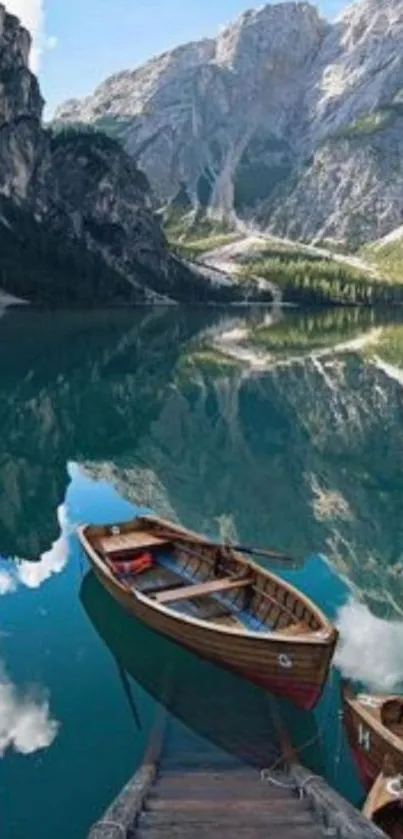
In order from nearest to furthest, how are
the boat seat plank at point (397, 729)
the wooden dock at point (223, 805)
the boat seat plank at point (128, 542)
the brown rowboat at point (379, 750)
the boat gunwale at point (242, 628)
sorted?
the wooden dock at point (223, 805) < the brown rowboat at point (379, 750) < the boat seat plank at point (397, 729) < the boat gunwale at point (242, 628) < the boat seat plank at point (128, 542)

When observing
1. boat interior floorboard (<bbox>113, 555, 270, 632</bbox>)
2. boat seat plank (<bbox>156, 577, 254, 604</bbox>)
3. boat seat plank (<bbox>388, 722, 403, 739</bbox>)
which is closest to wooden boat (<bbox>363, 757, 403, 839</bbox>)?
boat seat plank (<bbox>388, 722, 403, 739</bbox>)

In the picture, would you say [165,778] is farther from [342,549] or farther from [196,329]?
[196,329]

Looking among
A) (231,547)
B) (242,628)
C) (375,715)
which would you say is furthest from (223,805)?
(231,547)

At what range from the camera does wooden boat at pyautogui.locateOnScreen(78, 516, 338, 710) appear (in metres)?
22.4

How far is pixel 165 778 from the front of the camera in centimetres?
1825

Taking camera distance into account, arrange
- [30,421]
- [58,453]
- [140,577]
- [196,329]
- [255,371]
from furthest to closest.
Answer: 1. [196,329]
2. [255,371]
3. [30,421]
4. [58,453]
5. [140,577]

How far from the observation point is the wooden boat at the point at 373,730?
17.4 metres

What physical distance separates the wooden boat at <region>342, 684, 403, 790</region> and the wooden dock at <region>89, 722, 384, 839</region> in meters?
1.21

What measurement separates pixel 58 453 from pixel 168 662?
3098cm

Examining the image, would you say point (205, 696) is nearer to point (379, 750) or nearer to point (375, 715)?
point (375, 715)

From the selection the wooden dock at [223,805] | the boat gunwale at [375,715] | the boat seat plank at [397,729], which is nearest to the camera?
the wooden dock at [223,805]

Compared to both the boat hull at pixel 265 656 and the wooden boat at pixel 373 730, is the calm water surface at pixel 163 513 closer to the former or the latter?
the boat hull at pixel 265 656

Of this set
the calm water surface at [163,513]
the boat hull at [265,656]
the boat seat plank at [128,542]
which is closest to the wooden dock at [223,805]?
the calm water surface at [163,513]

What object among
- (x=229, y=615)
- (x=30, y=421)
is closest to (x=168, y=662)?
(x=229, y=615)
